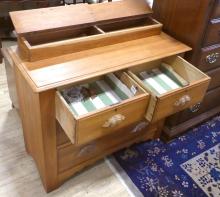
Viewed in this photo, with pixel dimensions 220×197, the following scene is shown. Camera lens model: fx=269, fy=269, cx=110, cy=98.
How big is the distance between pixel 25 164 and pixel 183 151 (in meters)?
0.95

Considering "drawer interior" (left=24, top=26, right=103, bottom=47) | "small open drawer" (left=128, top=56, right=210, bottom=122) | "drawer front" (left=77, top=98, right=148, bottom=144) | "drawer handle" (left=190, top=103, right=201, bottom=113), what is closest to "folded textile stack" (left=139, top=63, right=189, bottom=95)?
"small open drawer" (left=128, top=56, right=210, bottom=122)

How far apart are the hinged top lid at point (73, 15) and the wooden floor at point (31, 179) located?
784 mm

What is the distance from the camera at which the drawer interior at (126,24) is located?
136cm

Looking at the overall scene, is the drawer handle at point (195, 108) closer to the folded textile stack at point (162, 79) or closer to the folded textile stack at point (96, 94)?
the folded textile stack at point (162, 79)

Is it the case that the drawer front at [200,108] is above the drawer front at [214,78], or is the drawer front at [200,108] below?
below

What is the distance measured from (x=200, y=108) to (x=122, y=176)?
0.70 metres

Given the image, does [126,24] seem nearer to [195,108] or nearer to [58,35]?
[58,35]

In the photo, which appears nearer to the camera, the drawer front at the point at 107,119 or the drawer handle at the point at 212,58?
the drawer front at the point at 107,119

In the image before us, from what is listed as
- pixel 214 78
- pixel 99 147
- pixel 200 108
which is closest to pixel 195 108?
pixel 200 108

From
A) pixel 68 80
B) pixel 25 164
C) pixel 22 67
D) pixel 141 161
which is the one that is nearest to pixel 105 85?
pixel 68 80

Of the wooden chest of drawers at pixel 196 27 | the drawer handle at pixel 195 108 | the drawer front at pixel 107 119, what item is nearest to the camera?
the drawer front at pixel 107 119

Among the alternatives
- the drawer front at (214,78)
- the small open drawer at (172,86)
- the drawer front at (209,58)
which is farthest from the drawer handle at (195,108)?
the small open drawer at (172,86)

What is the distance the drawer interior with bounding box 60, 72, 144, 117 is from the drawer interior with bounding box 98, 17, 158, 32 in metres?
0.27

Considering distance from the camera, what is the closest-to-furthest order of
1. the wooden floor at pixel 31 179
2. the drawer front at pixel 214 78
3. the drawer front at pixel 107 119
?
the drawer front at pixel 107 119 < the wooden floor at pixel 31 179 < the drawer front at pixel 214 78
